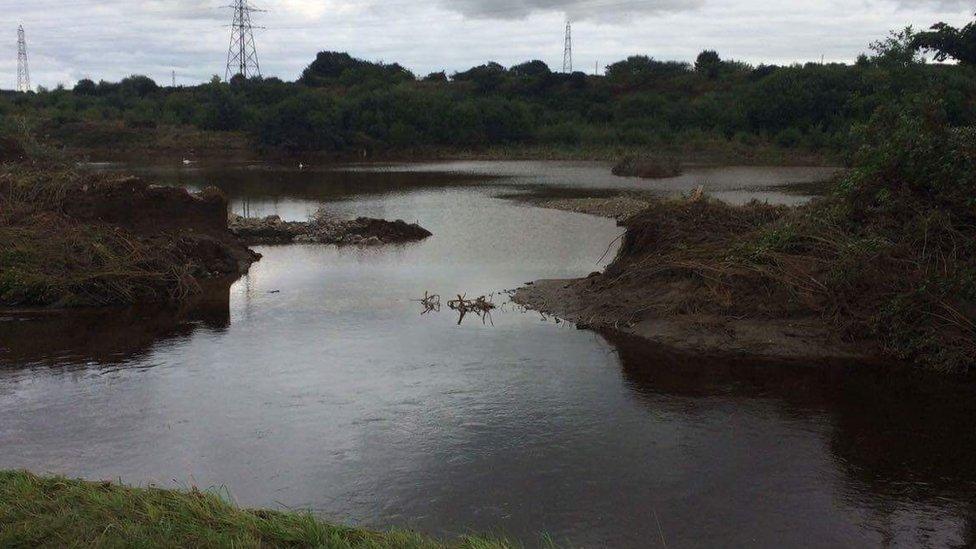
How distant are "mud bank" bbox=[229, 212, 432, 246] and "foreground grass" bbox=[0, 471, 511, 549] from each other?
1496cm

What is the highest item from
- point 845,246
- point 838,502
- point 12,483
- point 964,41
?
point 964,41

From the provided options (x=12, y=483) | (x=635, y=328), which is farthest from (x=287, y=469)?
(x=635, y=328)

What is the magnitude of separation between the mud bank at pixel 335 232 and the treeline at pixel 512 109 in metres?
34.4

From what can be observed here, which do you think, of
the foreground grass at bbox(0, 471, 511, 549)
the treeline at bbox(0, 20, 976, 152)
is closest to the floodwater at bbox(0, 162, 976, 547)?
the foreground grass at bbox(0, 471, 511, 549)

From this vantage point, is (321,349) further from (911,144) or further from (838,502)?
(911,144)

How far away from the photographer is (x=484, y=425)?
8.47m

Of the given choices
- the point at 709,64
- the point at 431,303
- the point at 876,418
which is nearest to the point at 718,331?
the point at 876,418

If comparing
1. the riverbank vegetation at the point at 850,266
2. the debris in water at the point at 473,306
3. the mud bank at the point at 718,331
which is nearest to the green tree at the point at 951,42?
the riverbank vegetation at the point at 850,266

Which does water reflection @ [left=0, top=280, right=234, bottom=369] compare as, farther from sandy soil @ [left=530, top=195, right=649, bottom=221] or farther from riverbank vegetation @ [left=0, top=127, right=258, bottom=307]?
sandy soil @ [left=530, top=195, right=649, bottom=221]

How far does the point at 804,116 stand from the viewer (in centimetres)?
5734

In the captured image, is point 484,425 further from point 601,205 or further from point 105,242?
point 601,205

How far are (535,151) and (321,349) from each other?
5021cm

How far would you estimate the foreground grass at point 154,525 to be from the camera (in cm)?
494

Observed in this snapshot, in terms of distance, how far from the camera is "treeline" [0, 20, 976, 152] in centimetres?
5756
